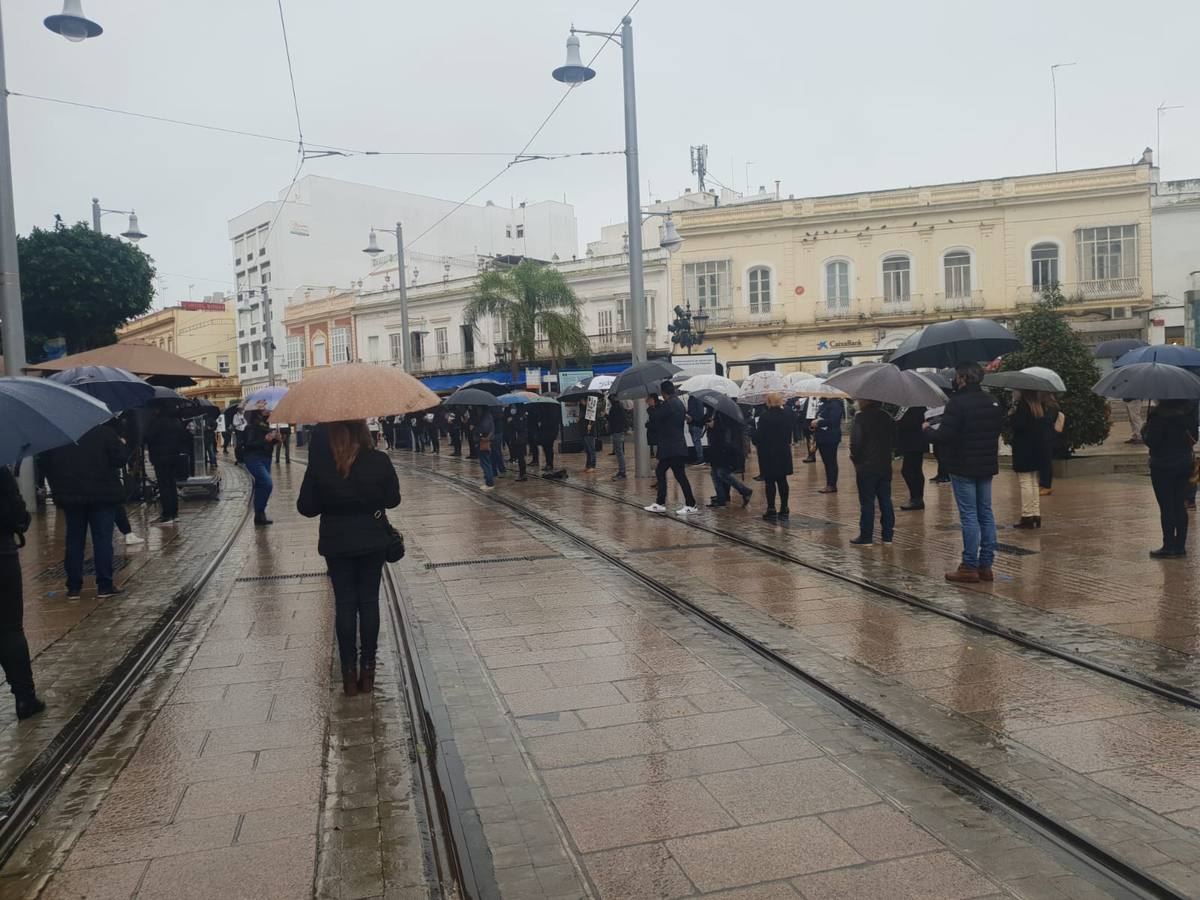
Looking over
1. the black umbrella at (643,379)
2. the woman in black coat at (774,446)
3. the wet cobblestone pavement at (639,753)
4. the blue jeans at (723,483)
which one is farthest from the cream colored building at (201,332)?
the wet cobblestone pavement at (639,753)

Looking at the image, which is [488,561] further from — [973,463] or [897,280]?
[897,280]

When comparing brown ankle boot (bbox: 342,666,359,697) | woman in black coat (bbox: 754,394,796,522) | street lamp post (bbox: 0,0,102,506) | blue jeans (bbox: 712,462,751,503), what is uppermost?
street lamp post (bbox: 0,0,102,506)

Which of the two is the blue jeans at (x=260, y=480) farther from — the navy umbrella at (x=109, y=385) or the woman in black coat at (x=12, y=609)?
the woman in black coat at (x=12, y=609)

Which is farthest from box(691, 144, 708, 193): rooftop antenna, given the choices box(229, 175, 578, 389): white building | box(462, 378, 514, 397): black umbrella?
box(462, 378, 514, 397): black umbrella

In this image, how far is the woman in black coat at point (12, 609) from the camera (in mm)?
5395

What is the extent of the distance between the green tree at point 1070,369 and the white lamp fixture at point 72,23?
13746 mm

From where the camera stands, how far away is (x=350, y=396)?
215 inches

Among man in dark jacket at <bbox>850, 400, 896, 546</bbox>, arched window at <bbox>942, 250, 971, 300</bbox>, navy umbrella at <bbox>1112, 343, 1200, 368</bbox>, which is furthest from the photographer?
arched window at <bbox>942, 250, 971, 300</bbox>

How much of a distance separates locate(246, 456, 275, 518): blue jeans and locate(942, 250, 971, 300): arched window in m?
30.7

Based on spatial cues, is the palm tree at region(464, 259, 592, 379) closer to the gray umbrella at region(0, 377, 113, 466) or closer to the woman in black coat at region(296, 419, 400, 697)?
the woman in black coat at region(296, 419, 400, 697)

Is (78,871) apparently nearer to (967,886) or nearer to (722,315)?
(967,886)

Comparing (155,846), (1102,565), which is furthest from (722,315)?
(155,846)

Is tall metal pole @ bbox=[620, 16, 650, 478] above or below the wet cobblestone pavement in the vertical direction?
above

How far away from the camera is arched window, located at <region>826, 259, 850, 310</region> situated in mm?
39156
